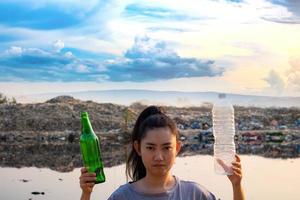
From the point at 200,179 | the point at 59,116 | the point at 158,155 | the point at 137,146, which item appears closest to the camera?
the point at 158,155

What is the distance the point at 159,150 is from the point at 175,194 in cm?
11

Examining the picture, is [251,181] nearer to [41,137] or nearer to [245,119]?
[245,119]

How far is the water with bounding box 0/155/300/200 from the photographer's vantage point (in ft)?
16.7

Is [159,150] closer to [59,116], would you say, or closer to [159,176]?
[159,176]

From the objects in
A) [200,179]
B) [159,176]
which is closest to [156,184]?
[159,176]

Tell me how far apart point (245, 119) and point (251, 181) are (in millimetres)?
2676

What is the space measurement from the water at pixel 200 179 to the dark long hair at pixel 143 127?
2.91m

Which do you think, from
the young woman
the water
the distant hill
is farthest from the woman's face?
the distant hill

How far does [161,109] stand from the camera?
1.81m

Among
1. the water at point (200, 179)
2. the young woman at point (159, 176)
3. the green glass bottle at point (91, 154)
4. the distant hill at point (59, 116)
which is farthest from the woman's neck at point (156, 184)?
the distant hill at point (59, 116)

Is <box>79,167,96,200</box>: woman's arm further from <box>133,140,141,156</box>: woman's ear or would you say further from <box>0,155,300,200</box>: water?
<box>0,155,300,200</box>: water

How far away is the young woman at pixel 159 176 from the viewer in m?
1.68

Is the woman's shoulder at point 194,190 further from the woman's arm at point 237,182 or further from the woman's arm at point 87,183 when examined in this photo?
the woman's arm at point 87,183

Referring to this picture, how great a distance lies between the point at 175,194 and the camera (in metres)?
1.68
